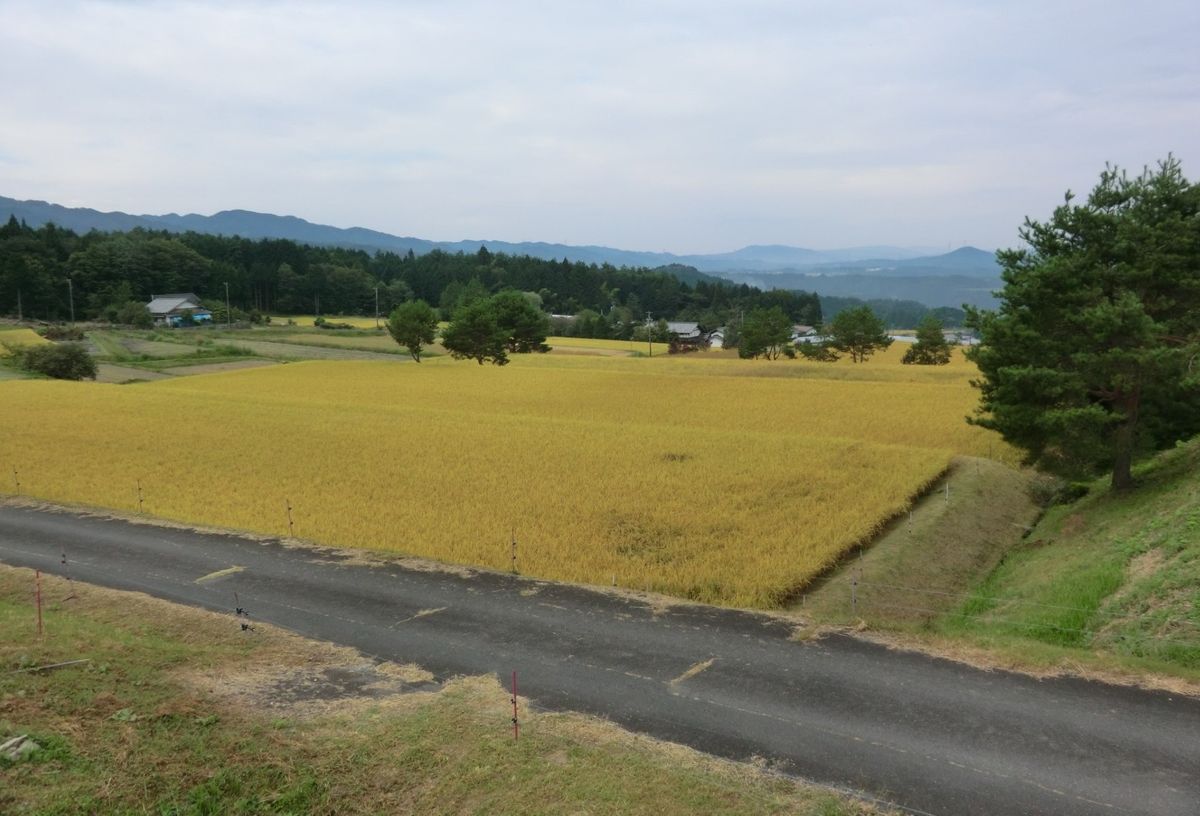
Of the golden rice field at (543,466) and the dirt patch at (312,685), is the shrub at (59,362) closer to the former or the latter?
the golden rice field at (543,466)

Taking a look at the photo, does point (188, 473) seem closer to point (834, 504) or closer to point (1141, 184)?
point (834, 504)

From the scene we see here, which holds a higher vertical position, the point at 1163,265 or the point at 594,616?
the point at 1163,265

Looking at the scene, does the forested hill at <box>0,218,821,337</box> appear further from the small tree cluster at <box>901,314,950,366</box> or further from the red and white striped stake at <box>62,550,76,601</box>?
the red and white striped stake at <box>62,550,76,601</box>

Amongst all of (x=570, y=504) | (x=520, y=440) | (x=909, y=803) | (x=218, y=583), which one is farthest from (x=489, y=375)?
(x=909, y=803)

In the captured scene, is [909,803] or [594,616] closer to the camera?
[909,803]

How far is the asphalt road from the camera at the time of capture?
25.9ft

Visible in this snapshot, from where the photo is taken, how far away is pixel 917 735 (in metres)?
8.72

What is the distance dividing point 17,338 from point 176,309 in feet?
121

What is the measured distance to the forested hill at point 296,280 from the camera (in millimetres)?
103688

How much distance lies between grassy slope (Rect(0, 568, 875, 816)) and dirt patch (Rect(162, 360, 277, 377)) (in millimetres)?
57048

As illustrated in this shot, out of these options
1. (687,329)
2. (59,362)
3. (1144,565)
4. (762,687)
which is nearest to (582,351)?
(687,329)

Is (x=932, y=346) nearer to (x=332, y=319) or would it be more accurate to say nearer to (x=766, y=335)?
(x=766, y=335)

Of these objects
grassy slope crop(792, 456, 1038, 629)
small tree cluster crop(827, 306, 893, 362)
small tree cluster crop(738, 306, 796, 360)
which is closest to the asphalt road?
grassy slope crop(792, 456, 1038, 629)

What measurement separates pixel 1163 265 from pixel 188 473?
29.1 meters
